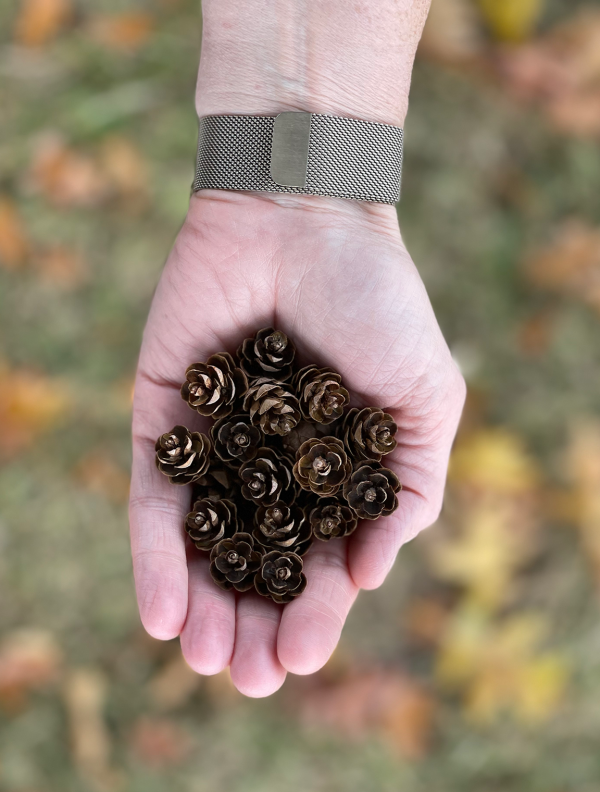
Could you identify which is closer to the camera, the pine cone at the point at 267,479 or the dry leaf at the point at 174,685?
the pine cone at the point at 267,479

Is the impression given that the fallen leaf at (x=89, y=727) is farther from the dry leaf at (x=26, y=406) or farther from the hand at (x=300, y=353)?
the hand at (x=300, y=353)

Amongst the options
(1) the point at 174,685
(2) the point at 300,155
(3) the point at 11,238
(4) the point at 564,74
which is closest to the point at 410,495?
(2) the point at 300,155

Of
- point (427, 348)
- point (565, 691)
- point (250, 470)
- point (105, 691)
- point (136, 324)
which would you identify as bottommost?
point (105, 691)

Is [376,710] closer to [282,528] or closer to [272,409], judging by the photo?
[282,528]

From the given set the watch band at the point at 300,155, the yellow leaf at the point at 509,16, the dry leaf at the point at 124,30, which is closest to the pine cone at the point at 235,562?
the watch band at the point at 300,155

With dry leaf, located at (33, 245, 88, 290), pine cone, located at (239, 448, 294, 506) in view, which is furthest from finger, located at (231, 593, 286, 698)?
dry leaf, located at (33, 245, 88, 290)

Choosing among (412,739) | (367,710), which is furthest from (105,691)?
(412,739)

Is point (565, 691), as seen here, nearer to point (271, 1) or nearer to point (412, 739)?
point (412, 739)
